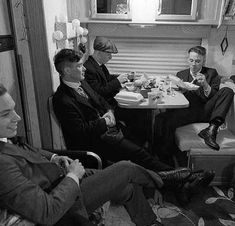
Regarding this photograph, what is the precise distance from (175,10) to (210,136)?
1469 mm

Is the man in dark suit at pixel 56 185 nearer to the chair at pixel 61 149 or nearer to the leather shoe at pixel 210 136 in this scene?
the chair at pixel 61 149

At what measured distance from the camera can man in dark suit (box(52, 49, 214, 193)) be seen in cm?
160

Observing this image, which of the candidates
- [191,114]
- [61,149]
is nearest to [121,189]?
[61,149]

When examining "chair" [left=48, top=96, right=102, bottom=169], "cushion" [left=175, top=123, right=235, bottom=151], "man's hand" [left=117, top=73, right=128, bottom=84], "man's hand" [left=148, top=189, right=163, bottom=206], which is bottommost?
"man's hand" [left=148, top=189, right=163, bottom=206]

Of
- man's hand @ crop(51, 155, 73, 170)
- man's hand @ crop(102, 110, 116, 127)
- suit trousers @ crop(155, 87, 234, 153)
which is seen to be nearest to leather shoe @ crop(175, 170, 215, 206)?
suit trousers @ crop(155, 87, 234, 153)

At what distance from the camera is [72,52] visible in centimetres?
166

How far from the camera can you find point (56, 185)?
1.14 meters

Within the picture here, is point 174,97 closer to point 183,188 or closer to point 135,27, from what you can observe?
point 183,188

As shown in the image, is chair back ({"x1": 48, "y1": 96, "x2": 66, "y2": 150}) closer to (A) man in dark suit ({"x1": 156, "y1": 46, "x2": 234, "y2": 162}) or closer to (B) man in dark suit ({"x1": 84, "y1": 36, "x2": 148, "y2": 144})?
(B) man in dark suit ({"x1": 84, "y1": 36, "x2": 148, "y2": 144})

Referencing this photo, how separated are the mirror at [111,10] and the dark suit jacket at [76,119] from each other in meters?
1.29

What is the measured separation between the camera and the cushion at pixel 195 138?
185cm

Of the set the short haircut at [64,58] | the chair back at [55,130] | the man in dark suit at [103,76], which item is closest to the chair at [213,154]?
the man in dark suit at [103,76]

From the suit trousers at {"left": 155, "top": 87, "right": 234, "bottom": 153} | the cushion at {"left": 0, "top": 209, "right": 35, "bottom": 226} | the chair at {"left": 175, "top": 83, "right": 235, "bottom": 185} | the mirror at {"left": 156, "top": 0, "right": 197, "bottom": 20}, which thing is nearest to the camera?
the cushion at {"left": 0, "top": 209, "right": 35, "bottom": 226}

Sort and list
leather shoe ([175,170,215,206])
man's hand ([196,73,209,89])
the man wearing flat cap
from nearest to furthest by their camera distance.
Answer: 1. leather shoe ([175,170,215,206])
2. man's hand ([196,73,209,89])
3. the man wearing flat cap
